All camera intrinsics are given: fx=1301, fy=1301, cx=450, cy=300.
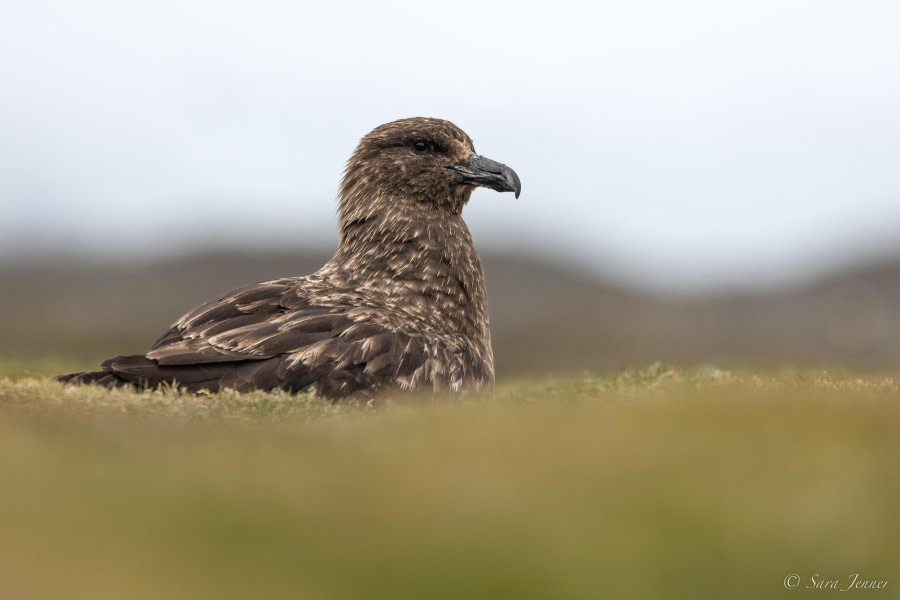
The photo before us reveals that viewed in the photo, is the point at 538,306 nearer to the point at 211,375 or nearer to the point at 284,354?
the point at 284,354

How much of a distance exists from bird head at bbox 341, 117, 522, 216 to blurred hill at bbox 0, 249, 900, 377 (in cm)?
4179

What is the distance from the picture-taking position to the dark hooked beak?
35.8 feet

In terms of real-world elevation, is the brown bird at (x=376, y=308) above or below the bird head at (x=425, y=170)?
below

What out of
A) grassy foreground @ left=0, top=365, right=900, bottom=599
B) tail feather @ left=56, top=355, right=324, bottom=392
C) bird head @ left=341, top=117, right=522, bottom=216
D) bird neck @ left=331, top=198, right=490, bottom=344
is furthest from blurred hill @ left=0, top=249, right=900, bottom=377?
grassy foreground @ left=0, top=365, right=900, bottom=599

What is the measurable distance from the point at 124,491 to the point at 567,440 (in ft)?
6.33

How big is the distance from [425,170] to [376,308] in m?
2.05

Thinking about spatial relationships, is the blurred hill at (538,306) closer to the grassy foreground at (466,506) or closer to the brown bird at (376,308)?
the brown bird at (376,308)

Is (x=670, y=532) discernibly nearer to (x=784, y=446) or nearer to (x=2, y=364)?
(x=784, y=446)

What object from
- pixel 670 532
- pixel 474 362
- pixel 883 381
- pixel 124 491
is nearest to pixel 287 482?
pixel 124 491

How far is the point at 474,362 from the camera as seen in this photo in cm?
951

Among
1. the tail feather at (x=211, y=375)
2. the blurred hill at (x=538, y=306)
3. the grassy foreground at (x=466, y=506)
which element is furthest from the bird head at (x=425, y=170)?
the blurred hill at (x=538, y=306)

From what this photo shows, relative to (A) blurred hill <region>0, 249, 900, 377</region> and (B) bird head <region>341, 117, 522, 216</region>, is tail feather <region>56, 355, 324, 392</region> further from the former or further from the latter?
(A) blurred hill <region>0, 249, 900, 377</region>

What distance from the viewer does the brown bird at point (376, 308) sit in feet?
27.2

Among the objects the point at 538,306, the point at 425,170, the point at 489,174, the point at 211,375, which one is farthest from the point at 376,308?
the point at 538,306
